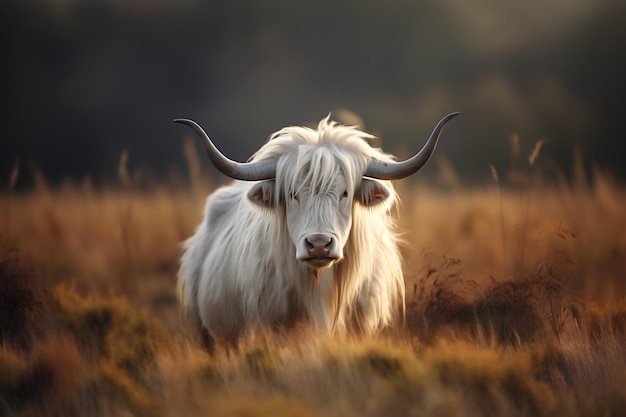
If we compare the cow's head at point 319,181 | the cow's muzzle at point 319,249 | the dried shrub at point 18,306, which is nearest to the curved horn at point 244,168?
the cow's head at point 319,181

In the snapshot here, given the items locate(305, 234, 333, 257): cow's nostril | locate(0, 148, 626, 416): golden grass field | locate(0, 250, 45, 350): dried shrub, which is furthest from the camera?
locate(0, 250, 45, 350): dried shrub

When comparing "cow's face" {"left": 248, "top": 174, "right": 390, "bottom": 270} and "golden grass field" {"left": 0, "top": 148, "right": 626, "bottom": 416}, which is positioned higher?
"cow's face" {"left": 248, "top": 174, "right": 390, "bottom": 270}

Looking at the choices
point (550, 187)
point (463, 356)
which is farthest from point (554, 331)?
point (550, 187)

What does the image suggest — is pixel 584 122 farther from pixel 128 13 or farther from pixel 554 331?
pixel 128 13

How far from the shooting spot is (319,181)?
533 centimetres

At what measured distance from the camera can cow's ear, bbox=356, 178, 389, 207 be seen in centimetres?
559

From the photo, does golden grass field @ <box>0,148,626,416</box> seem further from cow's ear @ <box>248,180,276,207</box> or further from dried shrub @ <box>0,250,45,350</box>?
cow's ear @ <box>248,180,276,207</box>

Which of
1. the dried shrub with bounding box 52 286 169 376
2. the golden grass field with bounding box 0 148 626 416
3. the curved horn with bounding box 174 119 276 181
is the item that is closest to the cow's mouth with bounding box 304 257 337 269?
the golden grass field with bounding box 0 148 626 416

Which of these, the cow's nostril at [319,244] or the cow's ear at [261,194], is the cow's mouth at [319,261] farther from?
the cow's ear at [261,194]

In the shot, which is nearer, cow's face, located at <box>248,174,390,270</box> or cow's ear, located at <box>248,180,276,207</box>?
cow's face, located at <box>248,174,390,270</box>

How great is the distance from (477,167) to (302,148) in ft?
86.3

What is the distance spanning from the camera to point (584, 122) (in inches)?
1097

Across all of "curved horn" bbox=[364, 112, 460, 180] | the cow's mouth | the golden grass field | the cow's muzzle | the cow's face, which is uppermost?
"curved horn" bbox=[364, 112, 460, 180]

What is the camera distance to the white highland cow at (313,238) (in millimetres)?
5328
